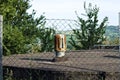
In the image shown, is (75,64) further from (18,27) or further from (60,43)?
(18,27)

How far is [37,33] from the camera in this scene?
1360 centimetres

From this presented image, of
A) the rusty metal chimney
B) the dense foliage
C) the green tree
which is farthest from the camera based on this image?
the green tree

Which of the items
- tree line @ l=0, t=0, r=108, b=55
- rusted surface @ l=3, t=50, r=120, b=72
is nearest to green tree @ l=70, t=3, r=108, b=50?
tree line @ l=0, t=0, r=108, b=55

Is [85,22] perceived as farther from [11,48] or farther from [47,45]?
[11,48]

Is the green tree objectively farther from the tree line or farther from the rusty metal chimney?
the rusty metal chimney

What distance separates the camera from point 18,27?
1286 centimetres

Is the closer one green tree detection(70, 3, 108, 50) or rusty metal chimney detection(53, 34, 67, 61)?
rusty metal chimney detection(53, 34, 67, 61)

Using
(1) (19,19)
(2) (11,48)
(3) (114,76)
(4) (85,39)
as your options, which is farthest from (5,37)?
(4) (85,39)

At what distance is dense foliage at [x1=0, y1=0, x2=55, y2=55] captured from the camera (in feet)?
38.1

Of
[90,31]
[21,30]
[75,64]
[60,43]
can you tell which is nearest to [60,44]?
[60,43]

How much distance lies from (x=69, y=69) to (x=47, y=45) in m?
8.16

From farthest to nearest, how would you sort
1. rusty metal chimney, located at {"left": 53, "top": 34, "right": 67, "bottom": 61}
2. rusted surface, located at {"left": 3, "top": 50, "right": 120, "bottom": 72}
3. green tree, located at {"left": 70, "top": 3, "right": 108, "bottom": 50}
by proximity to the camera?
green tree, located at {"left": 70, "top": 3, "right": 108, "bottom": 50} < rusty metal chimney, located at {"left": 53, "top": 34, "right": 67, "bottom": 61} < rusted surface, located at {"left": 3, "top": 50, "right": 120, "bottom": 72}

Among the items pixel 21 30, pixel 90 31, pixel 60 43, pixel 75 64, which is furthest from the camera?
pixel 90 31

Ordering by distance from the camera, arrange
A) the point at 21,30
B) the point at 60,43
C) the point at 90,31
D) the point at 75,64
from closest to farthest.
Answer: the point at 75,64 → the point at 60,43 → the point at 21,30 → the point at 90,31
